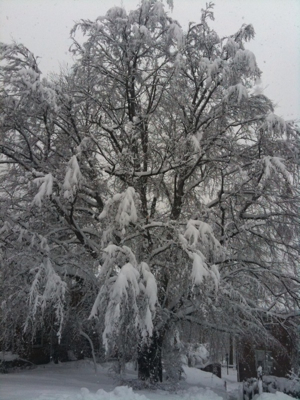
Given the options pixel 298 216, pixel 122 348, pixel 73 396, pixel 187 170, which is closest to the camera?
pixel 73 396

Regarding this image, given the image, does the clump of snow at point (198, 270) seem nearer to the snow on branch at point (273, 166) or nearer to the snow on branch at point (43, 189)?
the snow on branch at point (273, 166)

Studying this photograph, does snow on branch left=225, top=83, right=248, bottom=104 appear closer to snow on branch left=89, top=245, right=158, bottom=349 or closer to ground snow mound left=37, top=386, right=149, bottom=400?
snow on branch left=89, top=245, right=158, bottom=349

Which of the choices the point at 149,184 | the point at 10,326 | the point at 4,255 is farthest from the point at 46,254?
the point at 149,184

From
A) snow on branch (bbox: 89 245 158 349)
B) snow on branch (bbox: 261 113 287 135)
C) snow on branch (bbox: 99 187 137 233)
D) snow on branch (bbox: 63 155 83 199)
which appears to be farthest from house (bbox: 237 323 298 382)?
snow on branch (bbox: 63 155 83 199)

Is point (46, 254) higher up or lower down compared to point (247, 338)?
higher up

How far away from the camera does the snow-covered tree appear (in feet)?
25.0

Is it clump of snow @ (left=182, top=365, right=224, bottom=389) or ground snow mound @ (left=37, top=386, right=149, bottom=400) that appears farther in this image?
clump of snow @ (left=182, top=365, right=224, bottom=389)

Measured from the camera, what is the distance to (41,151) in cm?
1007

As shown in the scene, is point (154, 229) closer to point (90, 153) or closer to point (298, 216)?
point (90, 153)

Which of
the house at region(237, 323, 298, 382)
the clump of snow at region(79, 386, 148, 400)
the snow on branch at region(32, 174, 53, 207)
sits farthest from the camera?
the house at region(237, 323, 298, 382)

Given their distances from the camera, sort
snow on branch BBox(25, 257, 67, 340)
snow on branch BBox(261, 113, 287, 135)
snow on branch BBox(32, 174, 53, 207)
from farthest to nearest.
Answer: snow on branch BBox(261, 113, 287, 135) → snow on branch BBox(32, 174, 53, 207) → snow on branch BBox(25, 257, 67, 340)

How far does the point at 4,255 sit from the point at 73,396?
118 inches

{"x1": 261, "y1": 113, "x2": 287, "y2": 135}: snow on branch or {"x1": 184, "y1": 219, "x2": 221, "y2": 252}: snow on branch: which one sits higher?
{"x1": 261, "y1": 113, "x2": 287, "y2": 135}: snow on branch

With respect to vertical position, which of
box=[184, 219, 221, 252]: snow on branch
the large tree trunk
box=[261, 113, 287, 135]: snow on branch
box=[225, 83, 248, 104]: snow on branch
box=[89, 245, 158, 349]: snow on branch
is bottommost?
the large tree trunk
